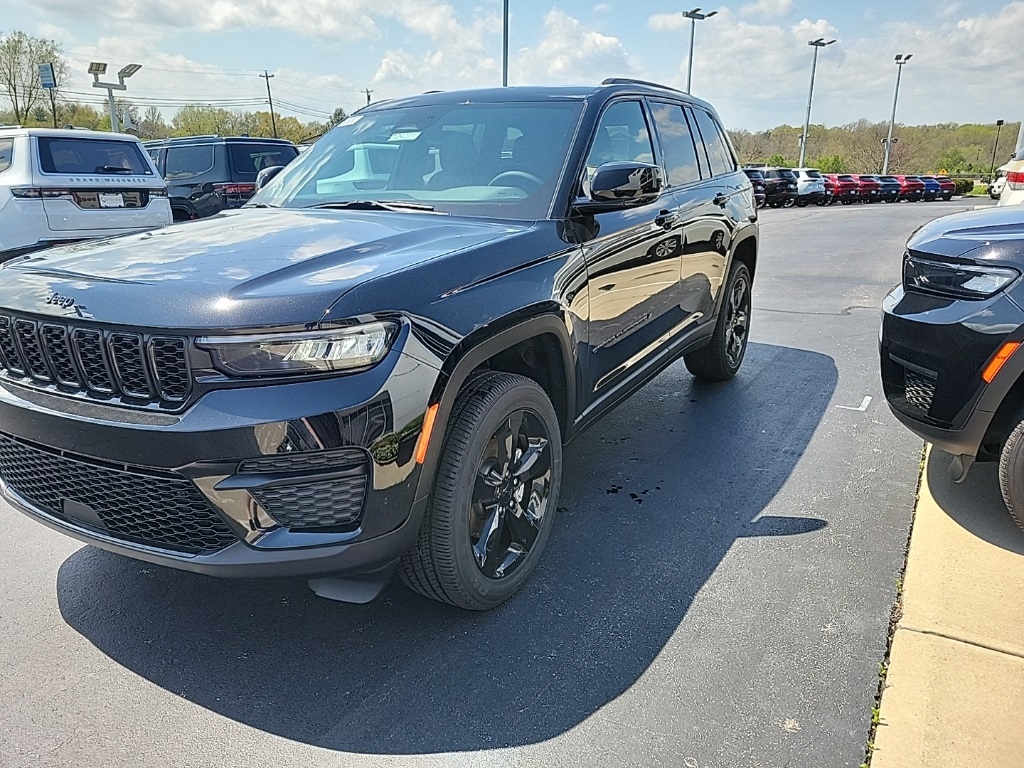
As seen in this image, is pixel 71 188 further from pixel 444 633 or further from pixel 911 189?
pixel 911 189

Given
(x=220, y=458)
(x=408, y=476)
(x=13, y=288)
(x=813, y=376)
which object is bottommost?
(x=813, y=376)

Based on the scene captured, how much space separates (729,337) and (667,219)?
164cm

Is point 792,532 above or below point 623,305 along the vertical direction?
below

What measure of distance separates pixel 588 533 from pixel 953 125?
120m

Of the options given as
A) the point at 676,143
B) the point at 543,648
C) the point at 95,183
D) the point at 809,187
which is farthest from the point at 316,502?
the point at 809,187

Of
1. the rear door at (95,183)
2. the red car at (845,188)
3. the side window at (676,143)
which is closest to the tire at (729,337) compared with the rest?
the side window at (676,143)

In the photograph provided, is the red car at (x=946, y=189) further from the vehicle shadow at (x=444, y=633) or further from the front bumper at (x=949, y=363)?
the vehicle shadow at (x=444, y=633)

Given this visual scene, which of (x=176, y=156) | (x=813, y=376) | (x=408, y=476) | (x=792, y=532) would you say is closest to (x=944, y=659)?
(x=792, y=532)

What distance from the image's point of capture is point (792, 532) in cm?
331

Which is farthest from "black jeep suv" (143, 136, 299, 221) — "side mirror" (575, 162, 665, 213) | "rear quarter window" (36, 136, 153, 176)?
"side mirror" (575, 162, 665, 213)

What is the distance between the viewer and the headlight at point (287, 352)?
2008mm

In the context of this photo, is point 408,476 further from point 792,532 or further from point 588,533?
point 792,532

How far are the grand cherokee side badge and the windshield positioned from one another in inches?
54.1

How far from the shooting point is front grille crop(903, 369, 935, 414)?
3.21m
